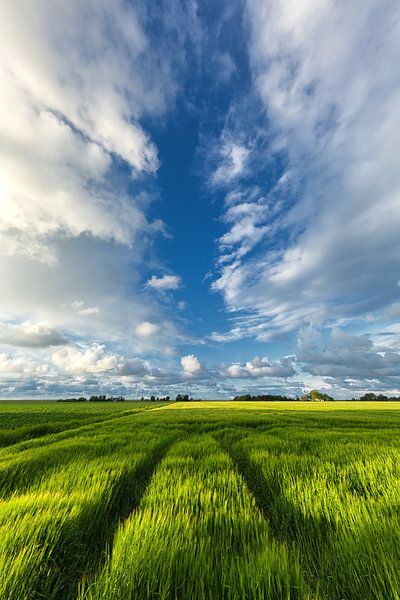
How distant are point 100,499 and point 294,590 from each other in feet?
7.99

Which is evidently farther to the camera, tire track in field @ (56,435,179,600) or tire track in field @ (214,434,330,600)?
tire track in field @ (214,434,330,600)

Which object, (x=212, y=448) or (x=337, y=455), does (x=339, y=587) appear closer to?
(x=337, y=455)

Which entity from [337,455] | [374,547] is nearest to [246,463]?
[337,455]

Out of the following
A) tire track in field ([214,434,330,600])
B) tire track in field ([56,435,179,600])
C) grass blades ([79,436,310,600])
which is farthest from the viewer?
tire track in field ([214,434,330,600])

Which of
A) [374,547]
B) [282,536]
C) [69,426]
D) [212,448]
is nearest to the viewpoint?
[374,547]

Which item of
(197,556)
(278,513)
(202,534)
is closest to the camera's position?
(197,556)

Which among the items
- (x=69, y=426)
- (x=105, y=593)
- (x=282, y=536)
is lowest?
(x=282, y=536)

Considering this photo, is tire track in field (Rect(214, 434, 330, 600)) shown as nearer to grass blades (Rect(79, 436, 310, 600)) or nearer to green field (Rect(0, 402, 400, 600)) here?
green field (Rect(0, 402, 400, 600))

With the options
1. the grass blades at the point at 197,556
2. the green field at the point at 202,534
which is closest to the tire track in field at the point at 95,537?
the green field at the point at 202,534

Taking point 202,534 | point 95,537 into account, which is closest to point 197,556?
point 202,534

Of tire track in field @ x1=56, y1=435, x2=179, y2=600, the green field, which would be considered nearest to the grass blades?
the green field

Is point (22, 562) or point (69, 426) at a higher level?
point (69, 426)

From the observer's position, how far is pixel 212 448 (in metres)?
6.68

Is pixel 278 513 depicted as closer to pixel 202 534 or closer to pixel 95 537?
pixel 202 534
